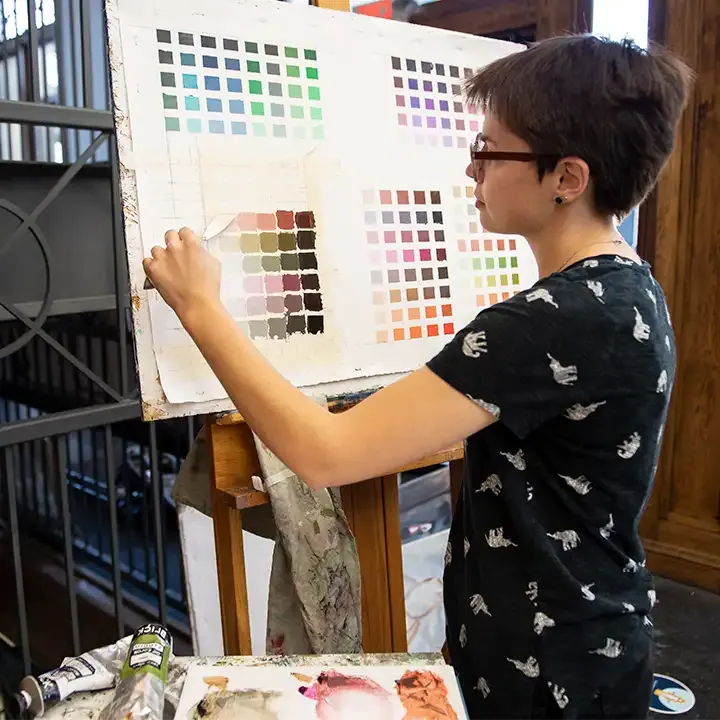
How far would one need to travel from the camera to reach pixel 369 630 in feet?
4.11

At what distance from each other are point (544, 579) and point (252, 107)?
27.5 inches

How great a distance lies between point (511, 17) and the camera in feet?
8.68

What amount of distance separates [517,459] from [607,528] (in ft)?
0.40

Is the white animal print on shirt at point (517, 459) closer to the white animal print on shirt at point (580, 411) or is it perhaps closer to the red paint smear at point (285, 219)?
the white animal print on shirt at point (580, 411)

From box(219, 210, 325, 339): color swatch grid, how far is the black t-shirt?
1.11 ft

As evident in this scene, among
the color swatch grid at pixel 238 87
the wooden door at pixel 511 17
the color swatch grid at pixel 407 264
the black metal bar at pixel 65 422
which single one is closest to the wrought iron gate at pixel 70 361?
the black metal bar at pixel 65 422

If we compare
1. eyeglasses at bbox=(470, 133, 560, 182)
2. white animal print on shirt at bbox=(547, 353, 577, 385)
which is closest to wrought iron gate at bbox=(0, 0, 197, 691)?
eyeglasses at bbox=(470, 133, 560, 182)

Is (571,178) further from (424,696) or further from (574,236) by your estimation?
(424,696)

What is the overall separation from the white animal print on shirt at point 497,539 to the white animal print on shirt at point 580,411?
16cm

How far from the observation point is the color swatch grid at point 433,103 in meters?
1.16

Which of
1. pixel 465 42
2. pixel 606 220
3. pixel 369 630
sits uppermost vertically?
pixel 465 42

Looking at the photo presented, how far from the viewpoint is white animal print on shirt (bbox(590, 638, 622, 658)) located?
0.81 meters

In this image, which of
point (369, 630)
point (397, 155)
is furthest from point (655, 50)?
point (369, 630)

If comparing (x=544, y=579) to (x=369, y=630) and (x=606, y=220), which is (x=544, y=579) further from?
(x=369, y=630)
